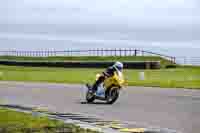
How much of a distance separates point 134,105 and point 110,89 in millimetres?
1026

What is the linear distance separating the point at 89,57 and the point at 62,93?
5405 centimetres

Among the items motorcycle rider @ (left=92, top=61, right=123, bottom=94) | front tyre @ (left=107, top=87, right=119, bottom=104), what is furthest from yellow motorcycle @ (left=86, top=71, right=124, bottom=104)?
motorcycle rider @ (left=92, top=61, right=123, bottom=94)

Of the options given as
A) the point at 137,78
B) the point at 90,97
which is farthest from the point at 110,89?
the point at 137,78

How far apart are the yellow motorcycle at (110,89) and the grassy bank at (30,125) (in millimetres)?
5236

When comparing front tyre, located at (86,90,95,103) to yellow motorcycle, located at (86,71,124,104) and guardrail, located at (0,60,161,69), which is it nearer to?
yellow motorcycle, located at (86,71,124,104)

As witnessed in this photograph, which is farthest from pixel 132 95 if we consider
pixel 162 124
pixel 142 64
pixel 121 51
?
pixel 121 51

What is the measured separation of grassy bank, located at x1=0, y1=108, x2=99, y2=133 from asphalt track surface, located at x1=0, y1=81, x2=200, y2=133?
89.2 inches

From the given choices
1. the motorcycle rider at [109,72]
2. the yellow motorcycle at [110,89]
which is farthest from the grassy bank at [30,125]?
the motorcycle rider at [109,72]

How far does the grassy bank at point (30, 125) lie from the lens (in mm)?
12438

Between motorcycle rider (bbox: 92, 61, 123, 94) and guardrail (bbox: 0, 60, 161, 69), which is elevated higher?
guardrail (bbox: 0, 60, 161, 69)

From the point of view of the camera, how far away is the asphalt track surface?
15.6 m

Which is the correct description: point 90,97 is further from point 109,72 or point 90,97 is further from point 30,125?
point 30,125

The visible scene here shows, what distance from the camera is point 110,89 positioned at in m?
20.9

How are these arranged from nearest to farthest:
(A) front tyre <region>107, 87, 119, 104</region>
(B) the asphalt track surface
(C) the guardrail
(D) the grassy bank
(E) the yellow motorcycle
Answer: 1. (D) the grassy bank
2. (B) the asphalt track surface
3. (E) the yellow motorcycle
4. (A) front tyre <region>107, 87, 119, 104</region>
5. (C) the guardrail
